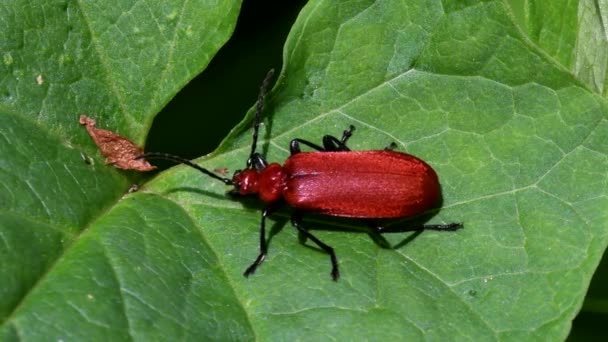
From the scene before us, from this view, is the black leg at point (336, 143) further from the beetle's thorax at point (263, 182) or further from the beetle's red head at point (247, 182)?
the beetle's red head at point (247, 182)

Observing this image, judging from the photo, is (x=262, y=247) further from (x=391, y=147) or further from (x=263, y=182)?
(x=391, y=147)

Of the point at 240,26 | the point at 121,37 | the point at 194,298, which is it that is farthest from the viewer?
the point at 240,26

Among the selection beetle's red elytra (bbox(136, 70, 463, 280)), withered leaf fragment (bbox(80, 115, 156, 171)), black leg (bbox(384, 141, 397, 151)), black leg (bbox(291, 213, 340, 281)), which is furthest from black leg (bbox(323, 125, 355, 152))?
withered leaf fragment (bbox(80, 115, 156, 171))

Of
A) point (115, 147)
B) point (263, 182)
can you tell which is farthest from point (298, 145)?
point (115, 147)

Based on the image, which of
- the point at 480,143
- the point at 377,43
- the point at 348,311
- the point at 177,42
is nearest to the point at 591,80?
the point at 480,143

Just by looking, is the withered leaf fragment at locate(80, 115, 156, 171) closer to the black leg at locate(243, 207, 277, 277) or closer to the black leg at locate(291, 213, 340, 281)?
the black leg at locate(243, 207, 277, 277)

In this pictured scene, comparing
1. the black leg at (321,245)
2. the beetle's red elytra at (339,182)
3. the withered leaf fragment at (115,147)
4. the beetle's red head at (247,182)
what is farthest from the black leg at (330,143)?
the withered leaf fragment at (115,147)

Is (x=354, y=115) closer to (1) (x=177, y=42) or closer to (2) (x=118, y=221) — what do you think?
(1) (x=177, y=42)
